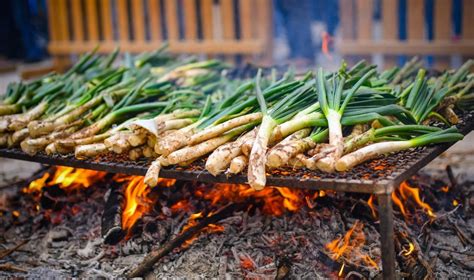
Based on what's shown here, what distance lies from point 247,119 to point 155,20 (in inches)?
226

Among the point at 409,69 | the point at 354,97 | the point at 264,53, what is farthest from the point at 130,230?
the point at 264,53

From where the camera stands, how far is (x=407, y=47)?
24.2ft

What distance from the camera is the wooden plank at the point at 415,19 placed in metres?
7.26

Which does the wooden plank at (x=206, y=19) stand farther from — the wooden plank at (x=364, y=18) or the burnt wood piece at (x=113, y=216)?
the burnt wood piece at (x=113, y=216)

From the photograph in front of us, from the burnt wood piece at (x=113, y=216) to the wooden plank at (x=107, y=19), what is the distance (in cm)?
526

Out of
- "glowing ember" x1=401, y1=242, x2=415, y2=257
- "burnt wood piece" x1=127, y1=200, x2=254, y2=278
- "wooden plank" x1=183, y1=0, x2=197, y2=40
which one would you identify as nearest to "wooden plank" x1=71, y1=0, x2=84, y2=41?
"wooden plank" x1=183, y1=0, x2=197, y2=40

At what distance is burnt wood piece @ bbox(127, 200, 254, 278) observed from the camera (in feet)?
10.8

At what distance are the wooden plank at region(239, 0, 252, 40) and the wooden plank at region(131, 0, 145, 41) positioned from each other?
1519mm

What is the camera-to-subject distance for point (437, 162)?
5.14m

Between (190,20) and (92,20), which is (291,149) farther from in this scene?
(92,20)

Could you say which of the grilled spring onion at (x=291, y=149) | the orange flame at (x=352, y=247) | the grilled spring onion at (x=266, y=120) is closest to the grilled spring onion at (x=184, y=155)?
the grilled spring onion at (x=266, y=120)

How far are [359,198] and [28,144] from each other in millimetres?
1988

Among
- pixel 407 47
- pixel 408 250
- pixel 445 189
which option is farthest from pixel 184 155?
pixel 407 47

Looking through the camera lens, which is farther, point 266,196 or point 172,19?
point 172,19
